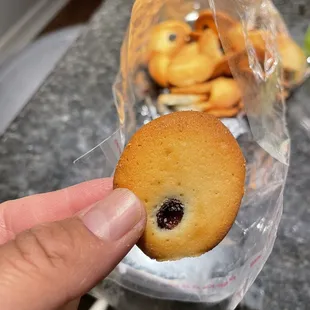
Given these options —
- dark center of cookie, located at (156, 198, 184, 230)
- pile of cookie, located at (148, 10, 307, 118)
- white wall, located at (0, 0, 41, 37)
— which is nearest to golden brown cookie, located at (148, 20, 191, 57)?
pile of cookie, located at (148, 10, 307, 118)

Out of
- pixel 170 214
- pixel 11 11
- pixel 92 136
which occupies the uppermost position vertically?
pixel 170 214

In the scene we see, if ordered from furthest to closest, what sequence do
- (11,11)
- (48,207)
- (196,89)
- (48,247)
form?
(11,11) → (196,89) → (48,207) → (48,247)

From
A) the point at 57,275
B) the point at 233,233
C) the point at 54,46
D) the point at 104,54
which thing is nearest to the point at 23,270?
the point at 57,275

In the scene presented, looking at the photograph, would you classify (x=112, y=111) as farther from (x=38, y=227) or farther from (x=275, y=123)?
(x=38, y=227)

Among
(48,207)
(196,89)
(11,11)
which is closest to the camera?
(48,207)

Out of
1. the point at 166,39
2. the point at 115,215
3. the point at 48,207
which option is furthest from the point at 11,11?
the point at 115,215

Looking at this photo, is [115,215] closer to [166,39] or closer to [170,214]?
[170,214]
